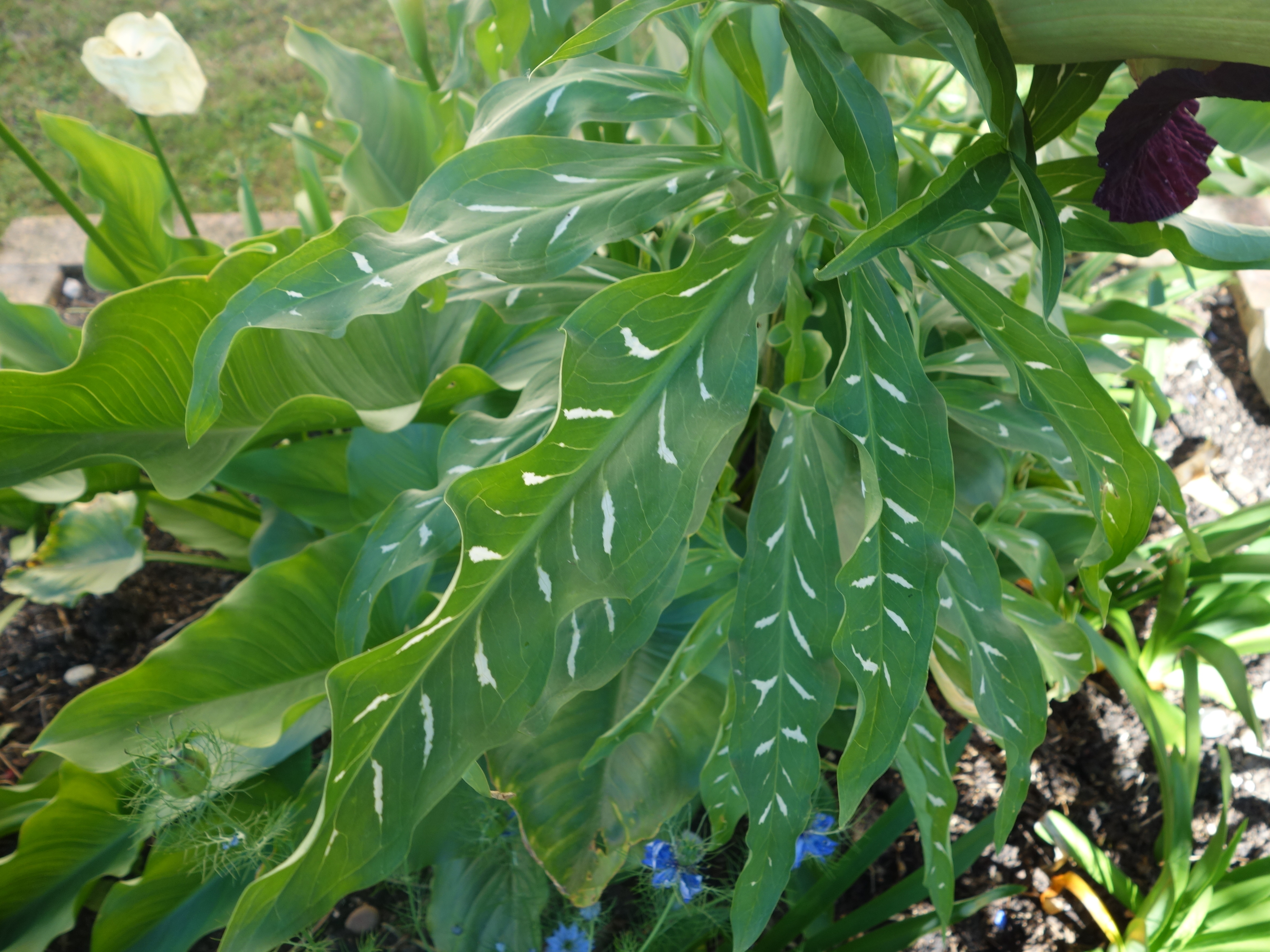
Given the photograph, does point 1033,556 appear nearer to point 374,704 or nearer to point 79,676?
point 374,704

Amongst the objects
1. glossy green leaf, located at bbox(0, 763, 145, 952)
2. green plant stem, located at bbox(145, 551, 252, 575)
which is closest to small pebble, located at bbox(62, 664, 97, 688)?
green plant stem, located at bbox(145, 551, 252, 575)

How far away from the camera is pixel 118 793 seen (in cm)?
90

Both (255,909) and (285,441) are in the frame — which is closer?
(255,909)

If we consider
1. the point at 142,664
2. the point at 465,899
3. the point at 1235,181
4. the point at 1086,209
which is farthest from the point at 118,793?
the point at 1235,181

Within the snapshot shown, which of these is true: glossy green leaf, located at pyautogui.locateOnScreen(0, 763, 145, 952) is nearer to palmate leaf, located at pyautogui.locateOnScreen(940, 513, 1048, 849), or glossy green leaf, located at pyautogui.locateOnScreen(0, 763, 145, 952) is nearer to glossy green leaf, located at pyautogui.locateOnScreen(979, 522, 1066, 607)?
palmate leaf, located at pyautogui.locateOnScreen(940, 513, 1048, 849)

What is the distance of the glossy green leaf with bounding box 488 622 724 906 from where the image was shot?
863 mm

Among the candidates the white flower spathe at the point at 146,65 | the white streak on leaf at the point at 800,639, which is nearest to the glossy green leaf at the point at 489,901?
the white streak on leaf at the point at 800,639

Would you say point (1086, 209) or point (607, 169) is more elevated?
point (607, 169)

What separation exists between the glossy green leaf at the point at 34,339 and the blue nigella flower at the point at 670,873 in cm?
90

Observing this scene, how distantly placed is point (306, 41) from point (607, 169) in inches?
31.2

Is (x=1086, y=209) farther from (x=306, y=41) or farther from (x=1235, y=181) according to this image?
(x=306, y=41)

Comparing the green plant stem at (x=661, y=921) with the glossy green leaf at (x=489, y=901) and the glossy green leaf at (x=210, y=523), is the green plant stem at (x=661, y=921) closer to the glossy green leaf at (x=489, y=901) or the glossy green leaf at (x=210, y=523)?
the glossy green leaf at (x=489, y=901)

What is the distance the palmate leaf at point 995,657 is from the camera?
72 cm

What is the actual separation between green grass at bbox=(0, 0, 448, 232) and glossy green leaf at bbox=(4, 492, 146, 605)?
1.12 meters
